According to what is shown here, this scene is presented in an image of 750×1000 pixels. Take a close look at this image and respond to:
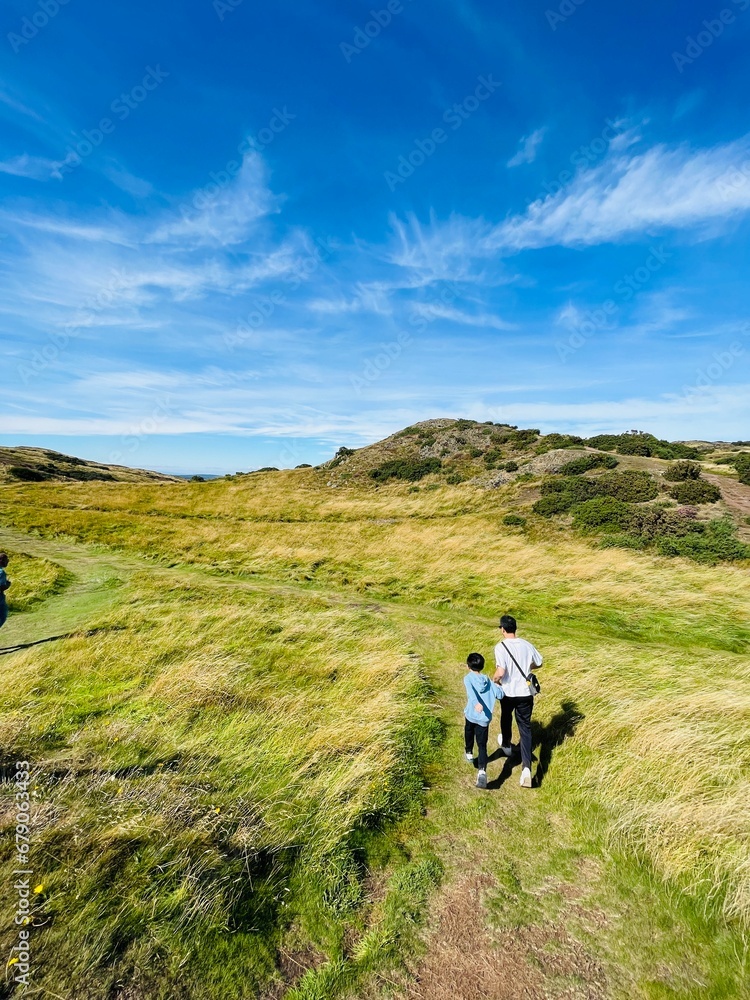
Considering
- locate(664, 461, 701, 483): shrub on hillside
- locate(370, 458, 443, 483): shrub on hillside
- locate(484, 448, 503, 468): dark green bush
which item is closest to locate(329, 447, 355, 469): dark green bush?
locate(370, 458, 443, 483): shrub on hillside

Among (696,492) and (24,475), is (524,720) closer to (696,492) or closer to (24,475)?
(696,492)

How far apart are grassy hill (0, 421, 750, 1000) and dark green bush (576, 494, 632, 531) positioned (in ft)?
23.7

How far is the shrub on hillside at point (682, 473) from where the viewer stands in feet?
89.2

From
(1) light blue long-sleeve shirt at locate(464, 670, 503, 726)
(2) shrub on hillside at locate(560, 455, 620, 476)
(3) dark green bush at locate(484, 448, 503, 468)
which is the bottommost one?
(1) light blue long-sleeve shirt at locate(464, 670, 503, 726)

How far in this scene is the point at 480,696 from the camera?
255 inches

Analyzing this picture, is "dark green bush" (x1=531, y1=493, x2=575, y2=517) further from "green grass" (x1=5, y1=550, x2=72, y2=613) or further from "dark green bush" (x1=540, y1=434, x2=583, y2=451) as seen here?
"green grass" (x1=5, y1=550, x2=72, y2=613)

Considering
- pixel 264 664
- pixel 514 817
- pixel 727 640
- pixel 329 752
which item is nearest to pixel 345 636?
pixel 264 664

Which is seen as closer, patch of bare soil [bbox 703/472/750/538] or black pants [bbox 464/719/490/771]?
black pants [bbox 464/719/490/771]

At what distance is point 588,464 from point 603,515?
10.4 m

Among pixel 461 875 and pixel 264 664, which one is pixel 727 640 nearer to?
pixel 461 875

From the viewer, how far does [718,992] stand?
3791 millimetres

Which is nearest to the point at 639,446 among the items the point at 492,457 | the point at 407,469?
the point at 492,457

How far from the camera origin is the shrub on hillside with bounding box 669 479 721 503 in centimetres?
2392

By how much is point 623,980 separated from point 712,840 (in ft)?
6.89
